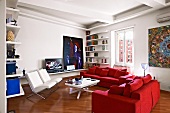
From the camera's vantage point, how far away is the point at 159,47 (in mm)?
4969

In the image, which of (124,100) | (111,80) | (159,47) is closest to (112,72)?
(111,80)

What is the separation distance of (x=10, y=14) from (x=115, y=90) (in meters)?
2.64

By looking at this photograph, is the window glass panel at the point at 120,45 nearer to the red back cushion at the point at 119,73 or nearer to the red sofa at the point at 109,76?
the red sofa at the point at 109,76

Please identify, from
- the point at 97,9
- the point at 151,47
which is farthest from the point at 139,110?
the point at 97,9

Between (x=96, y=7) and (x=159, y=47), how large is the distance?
2910 mm

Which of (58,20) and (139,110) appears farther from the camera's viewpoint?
(58,20)

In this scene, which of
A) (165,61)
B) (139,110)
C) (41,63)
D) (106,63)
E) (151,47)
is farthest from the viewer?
(106,63)

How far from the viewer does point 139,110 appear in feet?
7.80

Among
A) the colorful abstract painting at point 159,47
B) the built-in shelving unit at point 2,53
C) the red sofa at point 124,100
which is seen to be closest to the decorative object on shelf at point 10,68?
the built-in shelving unit at point 2,53

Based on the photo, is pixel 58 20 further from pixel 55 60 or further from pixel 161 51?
pixel 161 51

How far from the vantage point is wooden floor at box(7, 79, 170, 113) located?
10.7 feet

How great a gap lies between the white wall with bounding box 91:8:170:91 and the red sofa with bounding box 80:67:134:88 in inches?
33.5

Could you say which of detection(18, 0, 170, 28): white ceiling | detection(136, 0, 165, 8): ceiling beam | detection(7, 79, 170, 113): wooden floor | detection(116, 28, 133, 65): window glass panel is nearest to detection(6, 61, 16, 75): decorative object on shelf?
detection(7, 79, 170, 113): wooden floor

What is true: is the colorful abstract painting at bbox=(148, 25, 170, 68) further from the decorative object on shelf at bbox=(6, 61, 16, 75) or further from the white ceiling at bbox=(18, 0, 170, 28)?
the decorative object on shelf at bbox=(6, 61, 16, 75)
